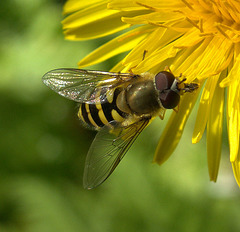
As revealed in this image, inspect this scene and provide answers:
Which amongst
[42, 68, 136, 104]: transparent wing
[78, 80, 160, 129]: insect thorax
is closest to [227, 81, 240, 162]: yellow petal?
[78, 80, 160, 129]: insect thorax

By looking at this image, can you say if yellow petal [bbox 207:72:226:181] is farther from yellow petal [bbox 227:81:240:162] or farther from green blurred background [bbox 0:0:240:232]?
green blurred background [bbox 0:0:240:232]

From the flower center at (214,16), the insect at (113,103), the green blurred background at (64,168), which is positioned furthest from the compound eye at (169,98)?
the green blurred background at (64,168)

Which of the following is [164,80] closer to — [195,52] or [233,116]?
[195,52]

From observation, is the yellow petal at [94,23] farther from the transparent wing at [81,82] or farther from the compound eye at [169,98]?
the compound eye at [169,98]

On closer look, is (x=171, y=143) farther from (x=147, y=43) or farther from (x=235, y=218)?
(x=235, y=218)

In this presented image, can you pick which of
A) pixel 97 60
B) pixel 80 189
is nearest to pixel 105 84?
pixel 97 60

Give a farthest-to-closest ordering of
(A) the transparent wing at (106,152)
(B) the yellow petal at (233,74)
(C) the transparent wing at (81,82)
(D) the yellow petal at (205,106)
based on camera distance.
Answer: (C) the transparent wing at (81,82)
(D) the yellow petal at (205,106)
(A) the transparent wing at (106,152)
(B) the yellow petal at (233,74)
